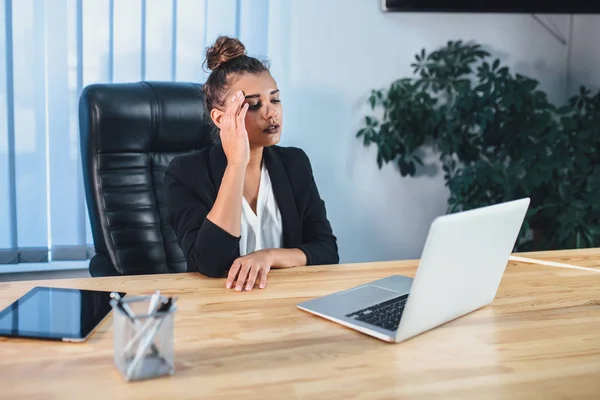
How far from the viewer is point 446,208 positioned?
3389 mm

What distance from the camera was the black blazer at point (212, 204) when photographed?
1522 mm

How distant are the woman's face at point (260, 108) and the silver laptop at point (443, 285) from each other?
21.0 inches

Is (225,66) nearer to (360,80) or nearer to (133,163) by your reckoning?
(133,163)

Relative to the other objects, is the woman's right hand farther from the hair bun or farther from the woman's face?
the hair bun

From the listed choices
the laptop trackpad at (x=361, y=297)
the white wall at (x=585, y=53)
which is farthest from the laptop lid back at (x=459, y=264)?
the white wall at (x=585, y=53)

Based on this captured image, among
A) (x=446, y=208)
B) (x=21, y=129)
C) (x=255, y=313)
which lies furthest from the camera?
(x=446, y=208)

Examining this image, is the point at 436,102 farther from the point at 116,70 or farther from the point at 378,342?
the point at 378,342

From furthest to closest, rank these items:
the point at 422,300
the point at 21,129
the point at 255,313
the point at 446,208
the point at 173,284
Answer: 1. the point at 446,208
2. the point at 21,129
3. the point at 173,284
4. the point at 255,313
5. the point at 422,300

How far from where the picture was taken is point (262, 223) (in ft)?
6.04

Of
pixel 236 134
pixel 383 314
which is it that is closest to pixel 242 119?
pixel 236 134

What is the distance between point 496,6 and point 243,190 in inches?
77.3

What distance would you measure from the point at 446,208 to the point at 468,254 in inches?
90.0

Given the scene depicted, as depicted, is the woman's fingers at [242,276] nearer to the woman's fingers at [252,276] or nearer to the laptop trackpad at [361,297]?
the woman's fingers at [252,276]

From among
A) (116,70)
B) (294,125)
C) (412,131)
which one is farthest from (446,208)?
(116,70)
